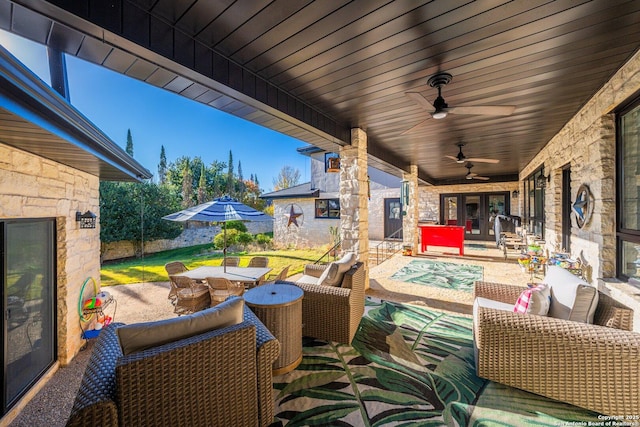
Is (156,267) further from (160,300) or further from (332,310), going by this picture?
(332,310)

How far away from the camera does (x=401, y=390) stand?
7.23 feet

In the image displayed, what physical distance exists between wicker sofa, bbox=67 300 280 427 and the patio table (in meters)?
2.18

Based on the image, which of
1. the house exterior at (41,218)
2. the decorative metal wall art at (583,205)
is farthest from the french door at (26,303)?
the decorative metal wall art at (583,205)

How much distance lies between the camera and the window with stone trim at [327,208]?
11.2 m

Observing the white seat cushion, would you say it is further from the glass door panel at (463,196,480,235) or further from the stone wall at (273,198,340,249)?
the glass door panel at (463,196,480,235)

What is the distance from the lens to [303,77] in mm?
2809

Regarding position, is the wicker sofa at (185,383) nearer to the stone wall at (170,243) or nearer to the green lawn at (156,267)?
the green lawn at (156,267)

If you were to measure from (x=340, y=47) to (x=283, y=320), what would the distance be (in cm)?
259

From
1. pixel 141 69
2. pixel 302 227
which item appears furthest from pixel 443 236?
pixel 141 69

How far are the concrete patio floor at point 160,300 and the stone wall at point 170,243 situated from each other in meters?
5.18

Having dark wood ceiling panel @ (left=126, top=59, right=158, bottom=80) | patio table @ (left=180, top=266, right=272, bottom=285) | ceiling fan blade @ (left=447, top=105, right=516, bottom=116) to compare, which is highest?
dark wood ceiling panel @ (left=126, top=59, right=158, bottom=80)

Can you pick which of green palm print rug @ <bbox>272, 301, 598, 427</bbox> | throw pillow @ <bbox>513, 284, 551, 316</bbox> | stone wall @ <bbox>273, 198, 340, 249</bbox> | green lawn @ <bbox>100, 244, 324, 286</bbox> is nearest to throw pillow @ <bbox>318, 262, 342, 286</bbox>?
green palm print rug @ <bbox>272, 301, 598, 427</bbox>

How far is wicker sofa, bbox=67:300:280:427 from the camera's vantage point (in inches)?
51.3

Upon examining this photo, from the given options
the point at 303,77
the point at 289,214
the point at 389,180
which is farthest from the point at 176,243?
the point at 303,77
